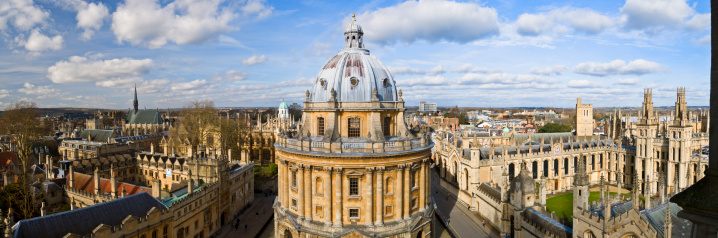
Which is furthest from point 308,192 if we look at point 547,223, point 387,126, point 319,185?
point 547,223

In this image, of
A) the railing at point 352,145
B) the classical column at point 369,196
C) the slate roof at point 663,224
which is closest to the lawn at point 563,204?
the slate roof at point 663,224

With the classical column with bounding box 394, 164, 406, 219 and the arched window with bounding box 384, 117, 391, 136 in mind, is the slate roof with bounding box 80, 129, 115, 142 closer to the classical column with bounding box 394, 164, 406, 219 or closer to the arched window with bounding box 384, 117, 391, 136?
the arched window with bounding box 384, 117, 391, 136

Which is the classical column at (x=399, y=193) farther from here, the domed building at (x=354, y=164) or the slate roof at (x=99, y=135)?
the slate roof at (x=99, y=135)

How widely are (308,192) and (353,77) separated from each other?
9.36 metres

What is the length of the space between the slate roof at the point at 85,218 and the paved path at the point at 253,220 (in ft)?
30.6

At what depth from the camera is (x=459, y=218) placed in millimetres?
39656

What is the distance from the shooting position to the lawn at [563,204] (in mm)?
39706

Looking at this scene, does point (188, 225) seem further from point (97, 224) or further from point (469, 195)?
point (469, 195)

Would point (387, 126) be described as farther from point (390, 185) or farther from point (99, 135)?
point (99, 135)

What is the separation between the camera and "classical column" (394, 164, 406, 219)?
87.2 feet

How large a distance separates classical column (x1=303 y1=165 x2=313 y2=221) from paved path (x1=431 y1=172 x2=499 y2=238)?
15.8 meters

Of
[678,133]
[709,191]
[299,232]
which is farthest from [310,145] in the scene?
[678,133]

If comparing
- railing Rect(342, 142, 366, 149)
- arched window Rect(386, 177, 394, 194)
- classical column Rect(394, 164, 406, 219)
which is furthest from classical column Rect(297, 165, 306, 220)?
classical column Rect(394, 164, 406, 219)

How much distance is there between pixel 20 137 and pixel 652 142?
75.0m
